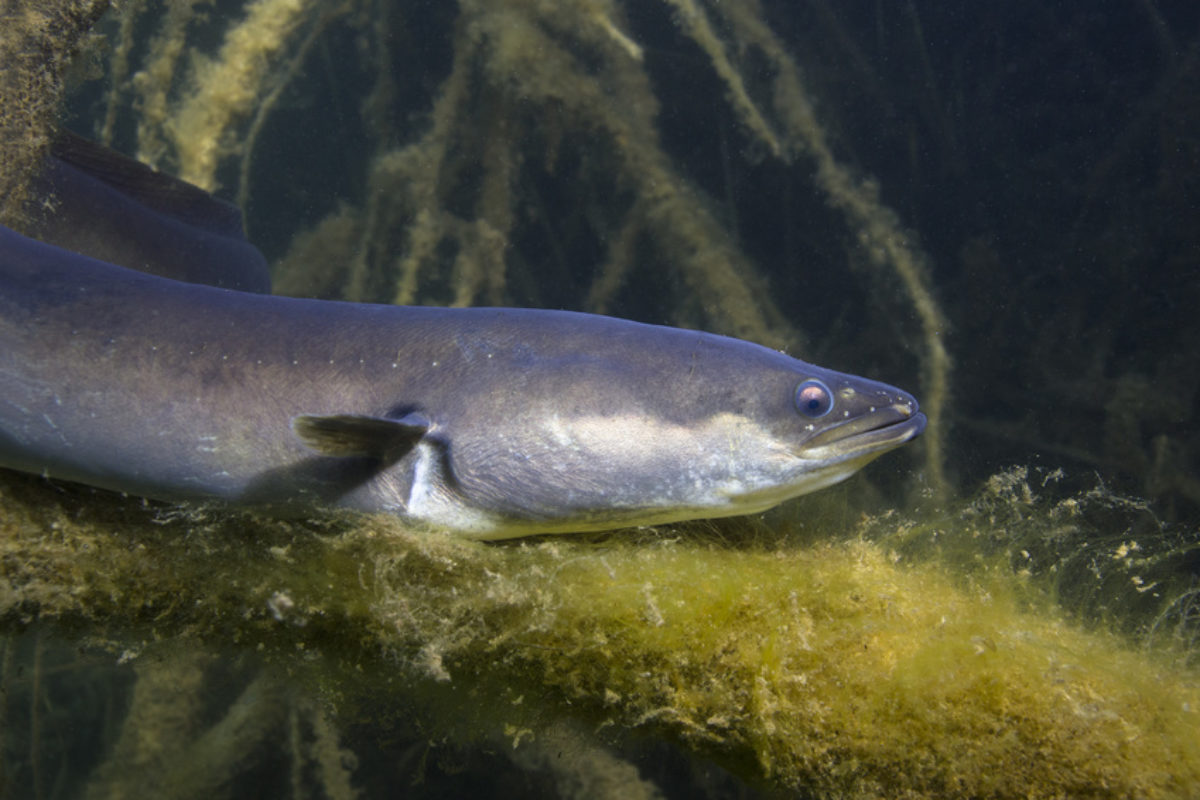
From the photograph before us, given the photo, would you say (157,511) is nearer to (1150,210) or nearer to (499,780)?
(499,780)

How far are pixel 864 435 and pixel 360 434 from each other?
1.51m

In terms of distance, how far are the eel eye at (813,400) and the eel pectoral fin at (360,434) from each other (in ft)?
3.78

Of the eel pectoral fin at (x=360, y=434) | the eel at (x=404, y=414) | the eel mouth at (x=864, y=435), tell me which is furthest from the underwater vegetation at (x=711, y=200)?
the eel mouth at (x=864, y=435)

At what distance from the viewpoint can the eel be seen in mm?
1770

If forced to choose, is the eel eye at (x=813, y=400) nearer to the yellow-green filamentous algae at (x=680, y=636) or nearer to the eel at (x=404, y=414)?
the eel at (x=404, y=414)

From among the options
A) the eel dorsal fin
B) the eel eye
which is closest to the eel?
the eel eye

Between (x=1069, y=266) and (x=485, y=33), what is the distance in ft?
17.5

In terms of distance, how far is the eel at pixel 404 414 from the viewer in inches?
69.7

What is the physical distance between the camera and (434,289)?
576cm

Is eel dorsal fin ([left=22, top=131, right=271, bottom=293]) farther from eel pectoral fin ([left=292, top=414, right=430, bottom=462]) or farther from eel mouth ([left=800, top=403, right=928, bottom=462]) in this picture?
eel mouth ([left=800, top=403, right=928, bottom=462])

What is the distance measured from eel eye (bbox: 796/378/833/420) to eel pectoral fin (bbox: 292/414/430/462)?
3.78ft

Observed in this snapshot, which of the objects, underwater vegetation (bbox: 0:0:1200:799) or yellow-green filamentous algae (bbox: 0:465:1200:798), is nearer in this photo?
yellow-green filamentous algae (bbox: 0:465:1200:798)

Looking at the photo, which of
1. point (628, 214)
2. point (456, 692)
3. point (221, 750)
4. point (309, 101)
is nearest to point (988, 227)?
point (628, 214)

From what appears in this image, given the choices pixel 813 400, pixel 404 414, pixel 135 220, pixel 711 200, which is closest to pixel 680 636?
pixel 813 400
